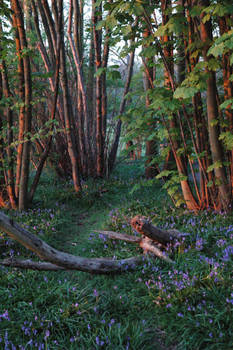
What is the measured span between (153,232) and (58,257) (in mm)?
1268

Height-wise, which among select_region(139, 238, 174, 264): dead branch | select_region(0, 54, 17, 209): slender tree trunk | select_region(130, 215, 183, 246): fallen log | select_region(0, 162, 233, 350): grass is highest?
select_region(0, 54, 17, 209): slender tree trunk

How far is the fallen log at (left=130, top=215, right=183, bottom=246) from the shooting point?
3.27 meters

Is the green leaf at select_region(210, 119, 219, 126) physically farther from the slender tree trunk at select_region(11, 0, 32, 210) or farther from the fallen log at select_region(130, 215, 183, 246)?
the slender tree trunk at select_region(11, 0, 32, 210)

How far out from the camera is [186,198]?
476 centimetres

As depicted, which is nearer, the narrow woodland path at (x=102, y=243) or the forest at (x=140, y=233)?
the forest at (x=140, y=233)

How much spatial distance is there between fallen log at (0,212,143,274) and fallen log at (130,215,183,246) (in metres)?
0.36

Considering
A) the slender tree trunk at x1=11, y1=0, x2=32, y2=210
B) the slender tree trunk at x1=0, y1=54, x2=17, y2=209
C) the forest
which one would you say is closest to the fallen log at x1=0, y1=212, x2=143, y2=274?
the forest

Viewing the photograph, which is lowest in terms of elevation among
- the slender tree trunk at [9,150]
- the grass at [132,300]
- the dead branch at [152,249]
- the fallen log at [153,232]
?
the grass at [132,300]

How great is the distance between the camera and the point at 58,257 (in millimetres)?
2648

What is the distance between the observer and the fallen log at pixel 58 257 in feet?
7.25

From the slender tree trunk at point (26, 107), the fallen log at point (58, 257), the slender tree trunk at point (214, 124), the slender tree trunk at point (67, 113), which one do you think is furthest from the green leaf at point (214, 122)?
the slender tree trunk at point (67, 113)

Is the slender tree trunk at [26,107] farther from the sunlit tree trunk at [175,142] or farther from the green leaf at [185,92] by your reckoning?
the green leaf at [185,92]

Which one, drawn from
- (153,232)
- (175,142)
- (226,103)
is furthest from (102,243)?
(226,103)

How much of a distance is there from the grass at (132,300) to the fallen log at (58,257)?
0.42ft
